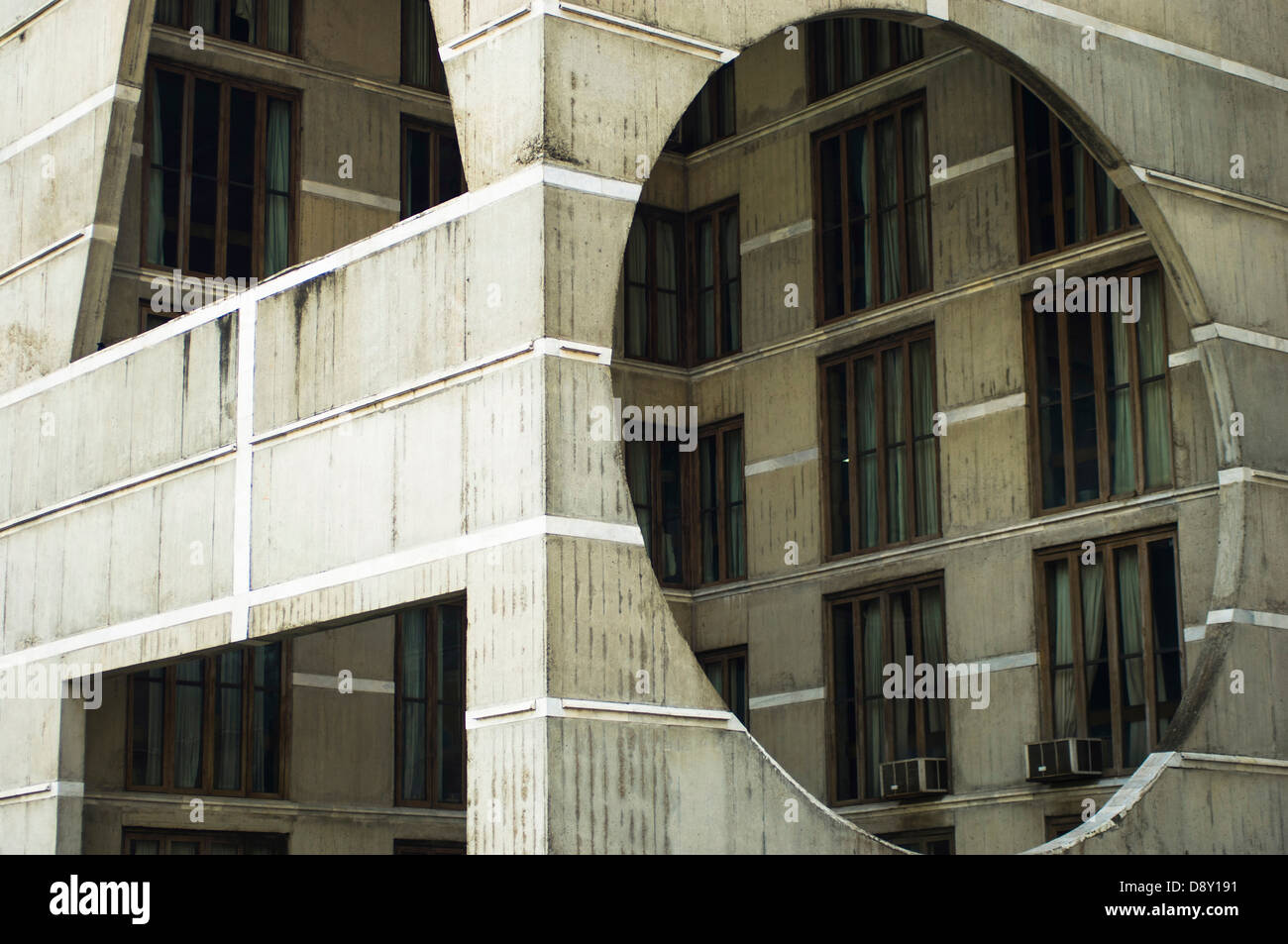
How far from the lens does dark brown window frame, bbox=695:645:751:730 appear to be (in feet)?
88.1

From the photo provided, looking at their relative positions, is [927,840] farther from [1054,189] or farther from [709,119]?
[709,119]

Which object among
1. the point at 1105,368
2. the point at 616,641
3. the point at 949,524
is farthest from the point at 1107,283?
the point at 616,641

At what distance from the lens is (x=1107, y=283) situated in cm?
2292

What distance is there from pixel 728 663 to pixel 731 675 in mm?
171

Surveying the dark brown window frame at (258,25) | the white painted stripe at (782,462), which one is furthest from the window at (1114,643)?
the dark brown window frame at (258,25)

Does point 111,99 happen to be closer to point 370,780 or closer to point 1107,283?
point 370,780

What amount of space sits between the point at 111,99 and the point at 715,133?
34.0 ft

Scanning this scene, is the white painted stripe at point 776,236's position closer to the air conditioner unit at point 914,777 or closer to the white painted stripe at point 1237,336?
the air conditioner unit at point 914,777

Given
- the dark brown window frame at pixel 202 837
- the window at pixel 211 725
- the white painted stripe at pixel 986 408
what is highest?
the white painted stripe at pixel 986 408

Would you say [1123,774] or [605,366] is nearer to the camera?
[605,366]

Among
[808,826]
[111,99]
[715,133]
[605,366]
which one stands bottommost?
[808,826]

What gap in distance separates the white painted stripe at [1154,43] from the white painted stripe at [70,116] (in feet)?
30.2

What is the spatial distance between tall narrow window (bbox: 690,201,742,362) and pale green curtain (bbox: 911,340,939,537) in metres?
3.44

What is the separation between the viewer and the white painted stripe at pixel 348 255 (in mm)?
15531
